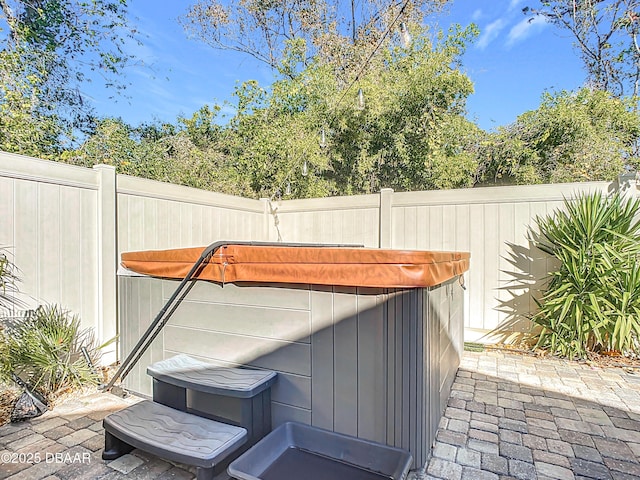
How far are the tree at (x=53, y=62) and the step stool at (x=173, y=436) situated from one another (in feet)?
15.5

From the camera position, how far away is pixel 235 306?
2.12m

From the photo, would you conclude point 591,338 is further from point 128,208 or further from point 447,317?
point 128,208

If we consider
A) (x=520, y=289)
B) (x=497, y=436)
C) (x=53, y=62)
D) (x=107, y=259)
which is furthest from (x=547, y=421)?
(x=53, y=62)

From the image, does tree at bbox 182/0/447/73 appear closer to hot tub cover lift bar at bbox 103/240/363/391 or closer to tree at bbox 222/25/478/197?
tree at bbox 222/25/478/197

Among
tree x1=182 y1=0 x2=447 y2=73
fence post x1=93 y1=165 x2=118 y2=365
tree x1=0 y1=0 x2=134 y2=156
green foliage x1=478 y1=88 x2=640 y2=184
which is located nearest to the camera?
fence post x1=93 y1=165 x2=118 y2=365

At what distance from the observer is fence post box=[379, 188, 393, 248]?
15.0 ft

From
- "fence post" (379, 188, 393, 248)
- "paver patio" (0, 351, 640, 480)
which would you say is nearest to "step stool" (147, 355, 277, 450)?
"paver patio" (0, 351, 640, 480)

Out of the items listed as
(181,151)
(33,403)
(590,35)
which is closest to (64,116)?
(181,151)

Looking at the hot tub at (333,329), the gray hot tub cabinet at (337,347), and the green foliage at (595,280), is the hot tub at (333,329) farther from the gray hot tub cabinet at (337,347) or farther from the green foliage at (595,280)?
the green foliage at (595,280)

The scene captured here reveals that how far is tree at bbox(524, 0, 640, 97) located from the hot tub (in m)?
8.29

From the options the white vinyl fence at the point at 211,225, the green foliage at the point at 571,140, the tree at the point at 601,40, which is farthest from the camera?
the tree at the point at 601,40

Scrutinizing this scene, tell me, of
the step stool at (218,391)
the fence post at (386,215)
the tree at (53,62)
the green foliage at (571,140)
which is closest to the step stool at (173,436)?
the step stool at (218,391)

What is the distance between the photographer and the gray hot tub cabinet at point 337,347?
1681mm

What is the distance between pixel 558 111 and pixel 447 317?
5292 mm
